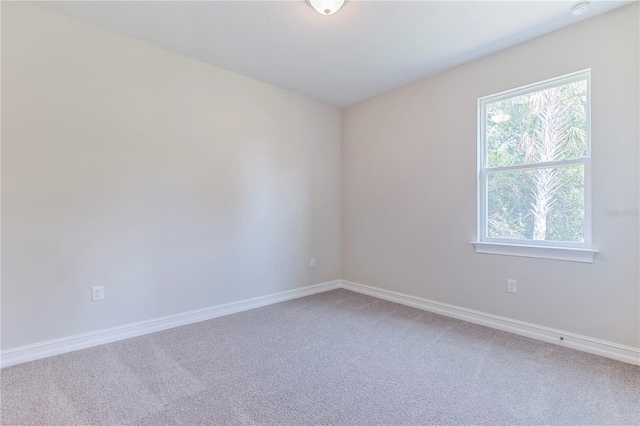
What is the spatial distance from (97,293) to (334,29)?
9.47ft

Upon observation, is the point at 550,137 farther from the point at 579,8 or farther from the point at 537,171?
the point at 579,8

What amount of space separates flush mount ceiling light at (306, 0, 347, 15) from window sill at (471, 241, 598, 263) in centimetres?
236

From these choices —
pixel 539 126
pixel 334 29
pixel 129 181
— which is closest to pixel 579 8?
pixel 539 126

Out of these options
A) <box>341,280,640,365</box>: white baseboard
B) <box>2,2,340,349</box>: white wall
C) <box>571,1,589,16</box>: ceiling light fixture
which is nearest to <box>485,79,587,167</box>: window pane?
<box>571,1,589,16</box>: ceiling light fixture

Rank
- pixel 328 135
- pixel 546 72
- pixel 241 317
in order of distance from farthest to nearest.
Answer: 1. pixel 328 135
2. pixel 241 317
3. pixel 546 72

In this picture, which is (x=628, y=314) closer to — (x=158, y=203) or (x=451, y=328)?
(x=451, y=328)

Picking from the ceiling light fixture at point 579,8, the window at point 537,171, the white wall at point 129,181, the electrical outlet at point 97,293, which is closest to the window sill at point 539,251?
the window at point 537,171

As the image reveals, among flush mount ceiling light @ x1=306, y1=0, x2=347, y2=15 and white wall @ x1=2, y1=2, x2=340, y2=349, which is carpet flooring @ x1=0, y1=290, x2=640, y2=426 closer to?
white wall @ x1=2, y1=2, x2=340, y2=349

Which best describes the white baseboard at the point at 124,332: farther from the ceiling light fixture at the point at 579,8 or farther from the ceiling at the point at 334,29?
the ceiling light fixture at the point at 579,8

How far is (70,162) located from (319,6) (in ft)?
7.27

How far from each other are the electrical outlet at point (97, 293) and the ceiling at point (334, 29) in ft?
7.01

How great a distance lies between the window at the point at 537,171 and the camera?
2.39 meters

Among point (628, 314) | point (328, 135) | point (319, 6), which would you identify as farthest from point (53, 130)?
point (628, 314)

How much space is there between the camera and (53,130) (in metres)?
2.30
